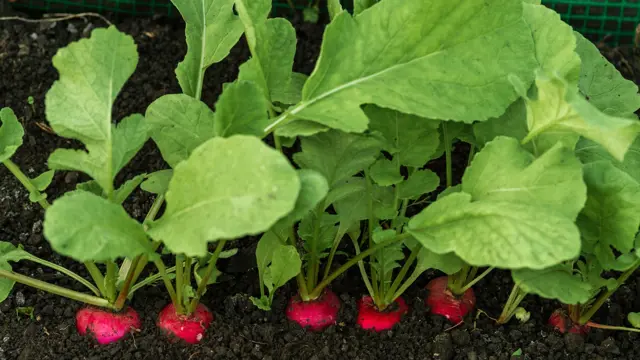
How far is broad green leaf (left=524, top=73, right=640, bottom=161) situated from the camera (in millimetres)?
1159

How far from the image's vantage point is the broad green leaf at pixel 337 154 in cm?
147

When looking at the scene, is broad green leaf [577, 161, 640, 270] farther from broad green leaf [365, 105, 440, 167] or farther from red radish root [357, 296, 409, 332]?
red radish root [357, 296, 409, 332]

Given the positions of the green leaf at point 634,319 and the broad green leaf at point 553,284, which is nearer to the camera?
the broad green leaf at point 553,284

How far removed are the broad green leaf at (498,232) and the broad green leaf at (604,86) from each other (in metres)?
0.41

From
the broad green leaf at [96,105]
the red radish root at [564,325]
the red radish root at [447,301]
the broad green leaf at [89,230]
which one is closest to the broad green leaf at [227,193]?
the broad green leaf at [89,230]

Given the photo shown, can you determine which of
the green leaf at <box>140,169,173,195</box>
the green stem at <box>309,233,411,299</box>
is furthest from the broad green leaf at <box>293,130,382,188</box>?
the green leaf at <box>140,169,173,195</box>

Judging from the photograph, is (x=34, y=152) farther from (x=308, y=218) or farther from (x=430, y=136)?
(x=430, y=136)

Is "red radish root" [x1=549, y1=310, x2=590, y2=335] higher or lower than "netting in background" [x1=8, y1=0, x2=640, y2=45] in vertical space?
lower

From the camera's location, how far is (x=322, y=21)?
2377 mm

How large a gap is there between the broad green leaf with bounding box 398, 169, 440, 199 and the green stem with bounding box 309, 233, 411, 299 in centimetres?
8

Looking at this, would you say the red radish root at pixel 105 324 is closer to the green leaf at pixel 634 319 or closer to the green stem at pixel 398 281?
the green stem at pixel 398 281

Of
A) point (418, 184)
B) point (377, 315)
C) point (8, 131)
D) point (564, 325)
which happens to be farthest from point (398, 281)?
point (8, 131)

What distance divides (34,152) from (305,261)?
0.74 metres

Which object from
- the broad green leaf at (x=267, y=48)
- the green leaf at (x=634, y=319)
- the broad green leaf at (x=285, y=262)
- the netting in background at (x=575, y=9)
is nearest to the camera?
the broad green leaf at (x=267, y=48)
